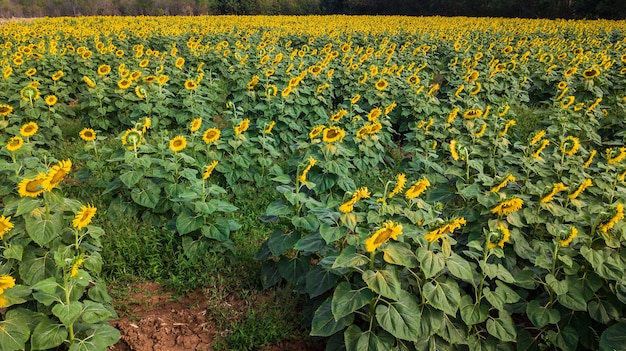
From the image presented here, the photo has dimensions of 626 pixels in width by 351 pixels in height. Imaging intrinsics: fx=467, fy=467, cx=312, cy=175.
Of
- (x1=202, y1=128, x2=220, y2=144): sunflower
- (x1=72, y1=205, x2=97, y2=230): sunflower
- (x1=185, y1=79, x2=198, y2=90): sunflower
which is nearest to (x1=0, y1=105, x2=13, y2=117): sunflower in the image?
(x1=185, y1=79, x2=198, y2=90): sunflower

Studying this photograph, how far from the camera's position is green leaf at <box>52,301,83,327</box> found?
2234 millimetres

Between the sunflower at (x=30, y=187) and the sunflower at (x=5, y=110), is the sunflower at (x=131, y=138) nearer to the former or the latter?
the sunflower at (x=30, y=187)

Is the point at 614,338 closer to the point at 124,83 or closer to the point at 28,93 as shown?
the point at 124,83

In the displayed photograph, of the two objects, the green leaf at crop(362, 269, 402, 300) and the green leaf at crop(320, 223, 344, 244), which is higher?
the green leaf at crop(320, 223, 344, 244)

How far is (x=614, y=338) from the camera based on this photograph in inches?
95.9

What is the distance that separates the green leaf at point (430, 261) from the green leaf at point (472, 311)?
0.34 meters

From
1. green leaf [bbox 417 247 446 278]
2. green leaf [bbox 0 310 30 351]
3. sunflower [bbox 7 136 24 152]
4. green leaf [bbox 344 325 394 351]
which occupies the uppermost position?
sunflower [bbox 7 136 24 152]

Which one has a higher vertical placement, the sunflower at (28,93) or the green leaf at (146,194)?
the sunflower at (28,93)

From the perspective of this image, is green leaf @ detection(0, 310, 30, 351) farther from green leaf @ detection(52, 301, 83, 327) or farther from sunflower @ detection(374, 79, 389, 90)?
sunflower @ detection(374, 79, 389, 90)

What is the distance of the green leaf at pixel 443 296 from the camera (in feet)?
7.95

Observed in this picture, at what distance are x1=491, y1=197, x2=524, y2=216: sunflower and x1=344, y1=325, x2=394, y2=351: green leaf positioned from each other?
113 cm

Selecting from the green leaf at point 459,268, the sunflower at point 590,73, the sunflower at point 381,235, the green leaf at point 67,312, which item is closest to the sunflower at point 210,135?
the green leaf at point 67,312

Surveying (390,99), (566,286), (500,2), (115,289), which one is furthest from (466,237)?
(500,2)

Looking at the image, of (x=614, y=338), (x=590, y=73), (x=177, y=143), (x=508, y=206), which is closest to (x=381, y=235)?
(x=508, y=206)
